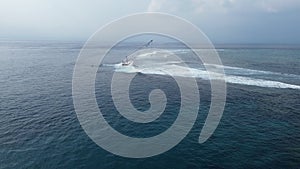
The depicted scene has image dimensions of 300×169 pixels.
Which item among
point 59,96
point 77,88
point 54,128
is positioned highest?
point 77,88

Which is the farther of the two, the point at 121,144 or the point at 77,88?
the point at 77,88

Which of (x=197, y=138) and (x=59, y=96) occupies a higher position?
(x=59, y=96)

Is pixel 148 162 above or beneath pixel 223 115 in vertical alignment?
beneath

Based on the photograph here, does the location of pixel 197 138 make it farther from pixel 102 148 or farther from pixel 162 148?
pixel 102 148

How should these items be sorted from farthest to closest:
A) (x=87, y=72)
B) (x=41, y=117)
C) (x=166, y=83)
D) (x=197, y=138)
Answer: (x=87, y=72) → (x=166, y=83) → (x=41, y=117) → (x=197, y=138)

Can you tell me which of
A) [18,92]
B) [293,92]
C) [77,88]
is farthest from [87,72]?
[293,92]

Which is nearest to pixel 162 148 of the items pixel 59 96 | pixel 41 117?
pixel 41 117

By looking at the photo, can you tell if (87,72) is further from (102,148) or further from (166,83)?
(102,148)

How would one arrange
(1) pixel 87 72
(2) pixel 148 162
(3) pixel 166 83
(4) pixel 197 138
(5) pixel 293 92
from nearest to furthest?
(2) pixel 148 162, (4) pixel 197 138, (5) pixel 293 92, (3) pixel 166 83, (1) pixel 87 72

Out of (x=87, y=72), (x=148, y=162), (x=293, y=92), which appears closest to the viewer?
(x=148, y=162)
